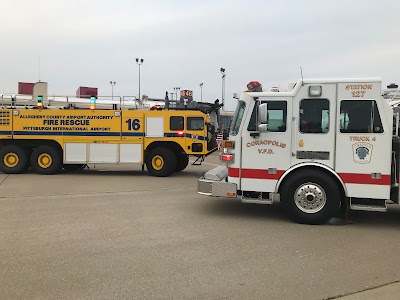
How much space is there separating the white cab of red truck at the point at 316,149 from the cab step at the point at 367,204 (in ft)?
0.05

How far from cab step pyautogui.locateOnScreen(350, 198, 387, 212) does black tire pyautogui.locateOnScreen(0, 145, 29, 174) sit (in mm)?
12445

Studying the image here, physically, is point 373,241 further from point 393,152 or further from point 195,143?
point 195,143

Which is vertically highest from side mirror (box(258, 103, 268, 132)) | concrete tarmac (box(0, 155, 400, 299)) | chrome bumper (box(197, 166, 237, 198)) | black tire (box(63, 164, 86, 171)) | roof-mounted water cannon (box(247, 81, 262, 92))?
roof-mounted water cannon (box(247, 81, 262, 92))

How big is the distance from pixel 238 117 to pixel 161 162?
7341 millimetres

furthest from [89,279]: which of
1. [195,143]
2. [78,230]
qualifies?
[195,143]

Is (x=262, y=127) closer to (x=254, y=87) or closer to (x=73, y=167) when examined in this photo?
(x=254, y=87)

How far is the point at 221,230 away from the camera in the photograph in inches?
252

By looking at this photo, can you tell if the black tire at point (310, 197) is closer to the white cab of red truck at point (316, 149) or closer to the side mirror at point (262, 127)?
the white cab of red truck at point (316, 149)

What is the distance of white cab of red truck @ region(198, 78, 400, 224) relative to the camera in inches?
255

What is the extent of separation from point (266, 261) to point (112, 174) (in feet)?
35.4

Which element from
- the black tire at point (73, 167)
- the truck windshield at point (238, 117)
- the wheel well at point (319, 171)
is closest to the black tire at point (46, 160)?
the black tire at point (73, 167)

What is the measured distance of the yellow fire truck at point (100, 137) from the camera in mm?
14242

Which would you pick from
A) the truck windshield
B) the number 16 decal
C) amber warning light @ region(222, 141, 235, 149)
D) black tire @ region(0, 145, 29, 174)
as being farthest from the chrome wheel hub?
black tire @ region(0, 145, 29, 174)

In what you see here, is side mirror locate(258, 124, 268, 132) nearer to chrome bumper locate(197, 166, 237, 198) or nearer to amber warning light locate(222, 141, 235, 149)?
amber warning light locate(222, 141, 235, 149)
